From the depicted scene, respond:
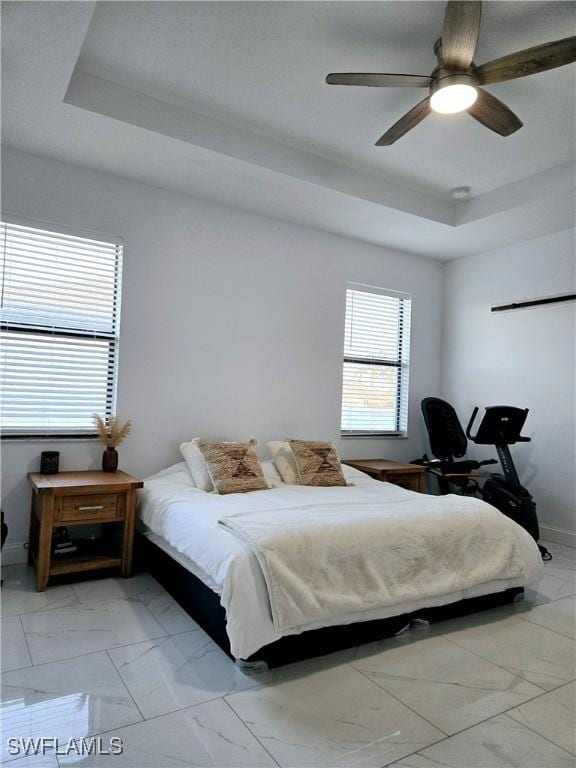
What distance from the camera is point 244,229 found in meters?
4.58

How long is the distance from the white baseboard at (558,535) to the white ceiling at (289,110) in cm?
280

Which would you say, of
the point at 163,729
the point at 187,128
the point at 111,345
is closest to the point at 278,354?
the point at 111,345

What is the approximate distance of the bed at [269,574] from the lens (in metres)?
2.27

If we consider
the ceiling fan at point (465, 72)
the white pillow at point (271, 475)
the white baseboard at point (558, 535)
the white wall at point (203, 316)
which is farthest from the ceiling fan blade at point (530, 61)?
the white baseboard at point (558, 535)

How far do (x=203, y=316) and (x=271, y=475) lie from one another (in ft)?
4.84

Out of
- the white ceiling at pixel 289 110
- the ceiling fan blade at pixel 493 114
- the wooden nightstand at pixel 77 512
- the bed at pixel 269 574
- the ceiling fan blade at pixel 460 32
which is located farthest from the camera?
the wooden nightstand at pixel 77 512

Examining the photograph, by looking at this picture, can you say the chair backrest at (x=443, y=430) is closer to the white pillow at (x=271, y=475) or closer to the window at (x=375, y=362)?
the window at (x=375, y=362)

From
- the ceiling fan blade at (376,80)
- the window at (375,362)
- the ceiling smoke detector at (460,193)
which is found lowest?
the window at (375,362)

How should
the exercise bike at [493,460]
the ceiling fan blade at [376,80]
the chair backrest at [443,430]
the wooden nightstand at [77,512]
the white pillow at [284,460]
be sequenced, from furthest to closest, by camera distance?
the chair backrest at [443,430]
the exercise bike at [493,460]
the white pillow at [284,460]
the wooden nightstand at [77,512]
the ceiling fan blade at [376,80]

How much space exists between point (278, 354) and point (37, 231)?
7.22 ft

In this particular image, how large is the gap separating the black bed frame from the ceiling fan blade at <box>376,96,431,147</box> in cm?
274

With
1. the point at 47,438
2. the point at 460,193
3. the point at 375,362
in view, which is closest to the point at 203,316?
the point at 47,438

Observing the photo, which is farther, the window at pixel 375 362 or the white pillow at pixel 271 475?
the window at pixel 375 362

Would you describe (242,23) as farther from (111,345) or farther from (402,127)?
(111,345)
